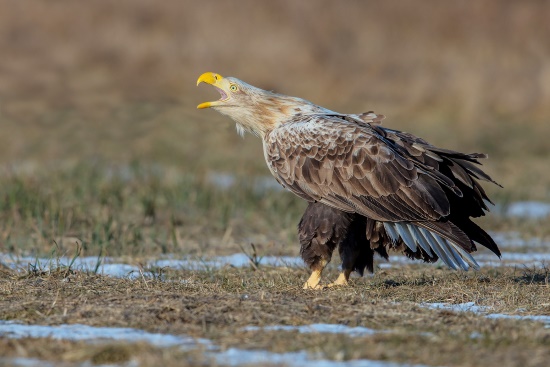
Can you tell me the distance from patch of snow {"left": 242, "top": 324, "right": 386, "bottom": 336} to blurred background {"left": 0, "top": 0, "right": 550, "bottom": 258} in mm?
13521

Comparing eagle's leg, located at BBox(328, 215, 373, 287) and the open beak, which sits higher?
the open beak

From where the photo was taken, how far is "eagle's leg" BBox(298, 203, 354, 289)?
745 centimetres

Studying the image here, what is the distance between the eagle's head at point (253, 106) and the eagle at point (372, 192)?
257 millimetres

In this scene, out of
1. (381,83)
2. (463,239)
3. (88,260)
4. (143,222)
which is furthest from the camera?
(381,83)

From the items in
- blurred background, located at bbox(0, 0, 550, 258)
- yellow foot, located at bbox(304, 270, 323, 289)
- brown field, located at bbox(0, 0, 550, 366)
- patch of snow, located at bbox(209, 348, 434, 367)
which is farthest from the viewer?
blurred background, located at bbox(0, 0, 550, 258)

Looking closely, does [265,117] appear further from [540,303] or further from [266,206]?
[266,206]

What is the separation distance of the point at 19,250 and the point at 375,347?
4795 mm

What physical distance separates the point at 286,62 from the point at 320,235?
15954 mm

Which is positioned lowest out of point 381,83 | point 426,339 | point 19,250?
point 19,250

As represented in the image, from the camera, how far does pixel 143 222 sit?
35.2 feet

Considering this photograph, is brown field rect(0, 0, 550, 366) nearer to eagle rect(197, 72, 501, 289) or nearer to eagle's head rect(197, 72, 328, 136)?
eagle rect(197, 72, 501, 289)

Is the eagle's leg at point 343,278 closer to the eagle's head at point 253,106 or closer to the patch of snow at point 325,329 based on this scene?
the eagle's head at point 253,106

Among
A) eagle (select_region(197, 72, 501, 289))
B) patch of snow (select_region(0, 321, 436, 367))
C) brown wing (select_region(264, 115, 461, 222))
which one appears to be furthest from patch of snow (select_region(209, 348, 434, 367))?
brown wing (select_region(264, 115, 461, 222))

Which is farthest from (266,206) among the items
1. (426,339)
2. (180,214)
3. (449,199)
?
(426,339)
